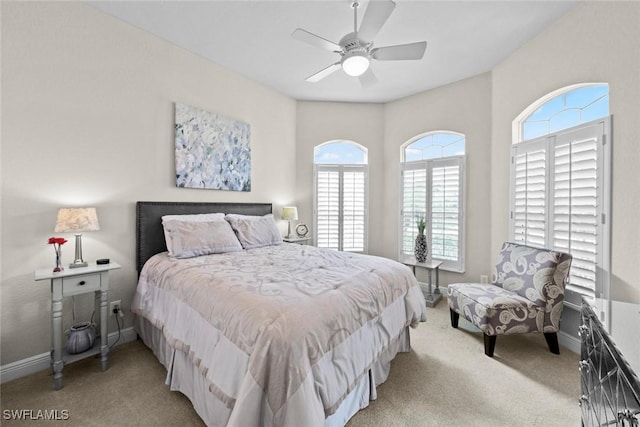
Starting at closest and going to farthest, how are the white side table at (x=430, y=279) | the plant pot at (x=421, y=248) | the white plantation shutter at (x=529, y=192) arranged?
the white plantation shutter at (x=529, y=192), the white side table at (x=430, y=279), the plant pot at (x=421, y=248)

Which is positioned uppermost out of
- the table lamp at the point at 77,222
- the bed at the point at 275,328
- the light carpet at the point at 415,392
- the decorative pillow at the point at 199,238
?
the table lamp at the point at 77,222

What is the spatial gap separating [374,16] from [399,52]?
0.47m

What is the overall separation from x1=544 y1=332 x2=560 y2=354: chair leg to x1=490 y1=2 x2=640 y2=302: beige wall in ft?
1.99

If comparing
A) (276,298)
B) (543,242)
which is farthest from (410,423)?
(543,242)

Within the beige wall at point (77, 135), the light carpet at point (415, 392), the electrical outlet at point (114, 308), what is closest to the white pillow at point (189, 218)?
the beige wall at point (77, 135)

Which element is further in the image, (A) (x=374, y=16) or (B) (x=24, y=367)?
(B) (x=24, y=367)

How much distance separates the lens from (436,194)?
166 inches

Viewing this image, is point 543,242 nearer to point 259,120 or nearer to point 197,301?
point 197,301

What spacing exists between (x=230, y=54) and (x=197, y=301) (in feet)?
9.88

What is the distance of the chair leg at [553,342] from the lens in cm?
249

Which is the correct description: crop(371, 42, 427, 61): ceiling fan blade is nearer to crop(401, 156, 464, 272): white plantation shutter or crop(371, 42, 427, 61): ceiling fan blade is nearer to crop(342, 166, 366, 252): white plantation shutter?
crop(401, 156, 464, 272): white plantation shutter

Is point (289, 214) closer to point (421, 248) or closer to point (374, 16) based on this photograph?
point (421, 248)

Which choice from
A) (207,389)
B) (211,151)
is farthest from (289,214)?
(207,389)

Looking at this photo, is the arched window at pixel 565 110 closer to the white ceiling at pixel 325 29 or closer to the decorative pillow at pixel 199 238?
the white ceiling at pixel 325 29
